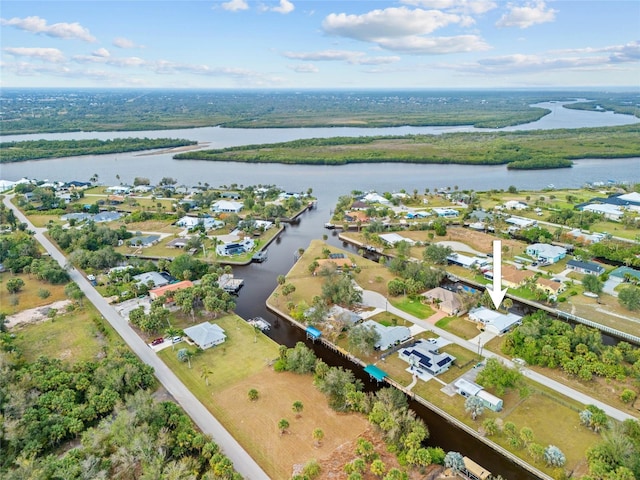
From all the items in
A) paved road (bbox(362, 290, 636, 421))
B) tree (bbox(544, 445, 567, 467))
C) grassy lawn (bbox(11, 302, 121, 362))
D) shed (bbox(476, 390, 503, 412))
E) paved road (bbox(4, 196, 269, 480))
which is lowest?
grassy lawn (bbox(11, 302, 121, 362))

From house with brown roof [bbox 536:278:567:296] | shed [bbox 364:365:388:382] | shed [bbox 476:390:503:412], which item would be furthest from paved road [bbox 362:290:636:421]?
house with brown roof [bbox 536:278:567:296]

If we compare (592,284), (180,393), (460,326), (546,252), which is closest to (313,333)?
(180,393)

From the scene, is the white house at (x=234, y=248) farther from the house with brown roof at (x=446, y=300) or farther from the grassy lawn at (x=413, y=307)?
the house with brown roof at (x=446, y=300)

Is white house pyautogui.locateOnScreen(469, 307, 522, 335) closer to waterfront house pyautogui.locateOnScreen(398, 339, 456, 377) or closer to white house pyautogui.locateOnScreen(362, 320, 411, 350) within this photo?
waterfront house pyautogui.locateOnScreen(398, 339, 456, 377)

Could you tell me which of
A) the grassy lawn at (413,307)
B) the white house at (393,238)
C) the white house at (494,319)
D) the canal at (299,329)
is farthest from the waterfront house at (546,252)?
the canal at (299,329)

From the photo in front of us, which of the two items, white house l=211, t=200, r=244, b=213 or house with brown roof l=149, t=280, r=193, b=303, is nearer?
house with brown roof l=149, t=280, r=193, b=303

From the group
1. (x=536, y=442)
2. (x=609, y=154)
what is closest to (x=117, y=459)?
(x=536, y=442)
